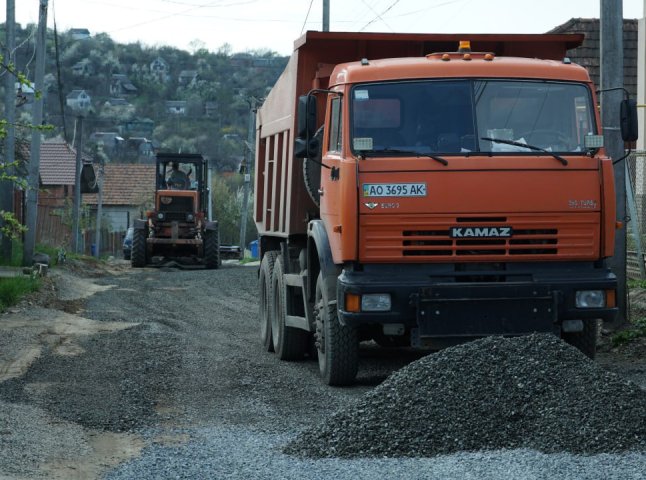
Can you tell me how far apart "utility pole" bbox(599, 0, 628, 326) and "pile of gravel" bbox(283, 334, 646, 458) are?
424 centimetres

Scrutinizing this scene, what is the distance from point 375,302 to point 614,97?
4623 mm

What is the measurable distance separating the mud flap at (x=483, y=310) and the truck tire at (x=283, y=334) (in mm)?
2988

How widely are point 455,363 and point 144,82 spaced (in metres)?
111

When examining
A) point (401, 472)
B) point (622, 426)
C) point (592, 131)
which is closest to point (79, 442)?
point (401, 472)

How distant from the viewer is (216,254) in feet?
107

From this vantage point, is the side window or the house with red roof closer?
the side window

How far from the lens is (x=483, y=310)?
32.6 feet

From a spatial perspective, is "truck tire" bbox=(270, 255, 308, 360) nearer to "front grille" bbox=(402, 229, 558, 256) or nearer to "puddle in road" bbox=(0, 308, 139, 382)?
"puddle in road" bbox=(0, 308, 139, 382)

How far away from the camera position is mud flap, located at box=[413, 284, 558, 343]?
32.3ft

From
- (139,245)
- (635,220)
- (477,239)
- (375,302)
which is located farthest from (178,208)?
(477,239)

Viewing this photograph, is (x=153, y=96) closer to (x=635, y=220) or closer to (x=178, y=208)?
(x=178, y=208)

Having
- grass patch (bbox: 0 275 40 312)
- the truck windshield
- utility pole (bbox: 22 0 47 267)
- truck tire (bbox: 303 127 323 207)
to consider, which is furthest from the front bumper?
utility pole (bbox: 22 0 47 267)

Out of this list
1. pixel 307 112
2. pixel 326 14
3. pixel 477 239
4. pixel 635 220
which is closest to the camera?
pixel 477 239

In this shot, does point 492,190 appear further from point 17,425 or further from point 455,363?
point 17,425
